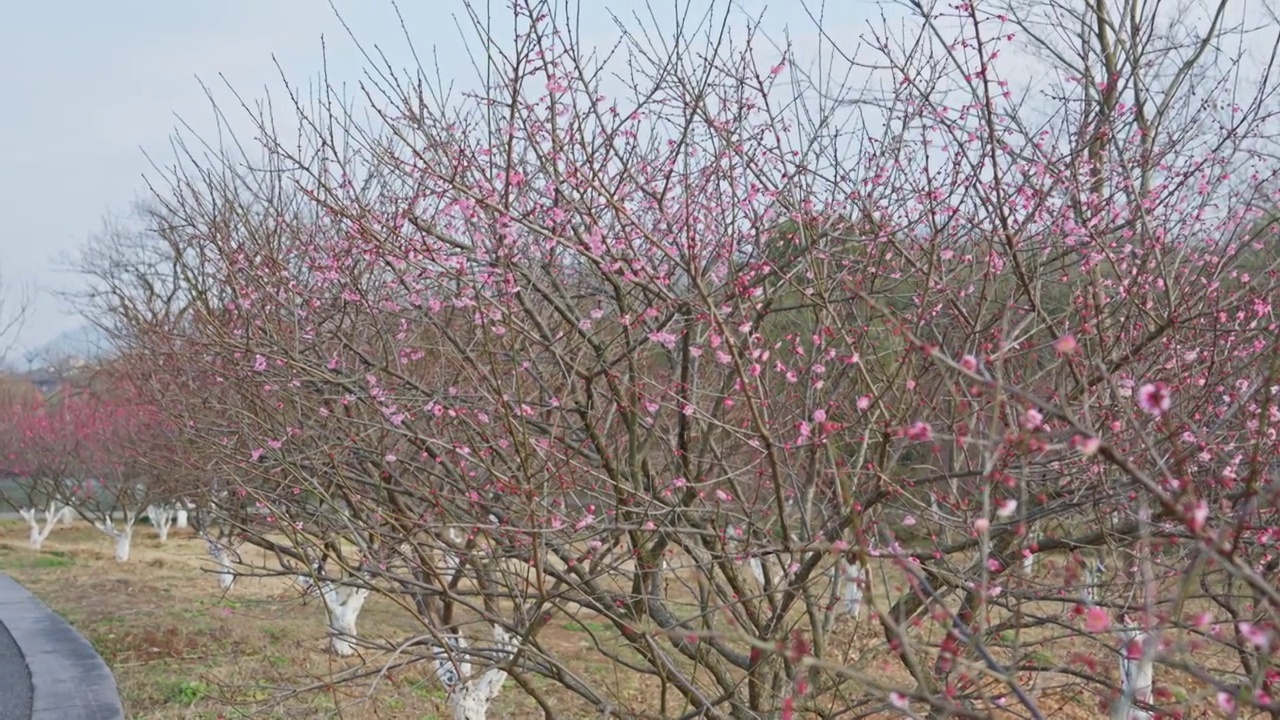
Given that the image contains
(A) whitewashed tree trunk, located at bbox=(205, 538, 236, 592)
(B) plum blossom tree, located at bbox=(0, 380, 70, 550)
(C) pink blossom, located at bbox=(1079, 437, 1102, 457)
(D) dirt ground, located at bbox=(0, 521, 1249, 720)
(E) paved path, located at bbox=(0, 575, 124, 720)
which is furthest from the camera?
(B) plum blossom tree, located at bbox=(0, 380, 70, 550)

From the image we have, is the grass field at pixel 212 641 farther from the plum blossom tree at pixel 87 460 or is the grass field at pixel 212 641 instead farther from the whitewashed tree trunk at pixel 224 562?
the plum blossom tree at pixel 87 460

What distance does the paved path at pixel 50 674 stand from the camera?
27.4 ft

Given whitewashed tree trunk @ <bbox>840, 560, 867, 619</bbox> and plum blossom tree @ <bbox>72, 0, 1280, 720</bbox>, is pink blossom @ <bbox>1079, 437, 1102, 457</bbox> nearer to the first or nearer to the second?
whitewashed tree trunk @ <bbox>840, 560, 867, 619</bbox>

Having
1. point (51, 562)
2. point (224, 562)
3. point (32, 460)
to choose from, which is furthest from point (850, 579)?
point (32, 460)

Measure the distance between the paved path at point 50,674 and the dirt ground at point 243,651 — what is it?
174 mm

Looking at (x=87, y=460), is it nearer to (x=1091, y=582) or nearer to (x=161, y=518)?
(x=161, y=518)

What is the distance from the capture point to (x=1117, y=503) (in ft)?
12.5

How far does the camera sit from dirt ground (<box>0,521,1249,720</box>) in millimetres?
8109

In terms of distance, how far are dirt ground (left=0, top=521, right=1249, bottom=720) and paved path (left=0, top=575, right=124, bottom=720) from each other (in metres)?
0.17

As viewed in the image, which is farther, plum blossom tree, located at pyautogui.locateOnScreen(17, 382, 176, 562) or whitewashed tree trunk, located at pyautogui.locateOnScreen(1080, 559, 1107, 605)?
plum blossom tree, located at pyautogui.locateOnScreen(17, 382, 176, 562)

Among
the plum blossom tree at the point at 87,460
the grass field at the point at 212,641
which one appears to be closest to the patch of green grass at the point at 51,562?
the grass field at the point at 212,641

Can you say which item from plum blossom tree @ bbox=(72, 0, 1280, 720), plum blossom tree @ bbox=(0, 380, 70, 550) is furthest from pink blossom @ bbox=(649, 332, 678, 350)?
plum blossom tree @ bbox=(0, 380, 70, 550)

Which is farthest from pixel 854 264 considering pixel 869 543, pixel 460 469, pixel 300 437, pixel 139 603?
pixel 139 603

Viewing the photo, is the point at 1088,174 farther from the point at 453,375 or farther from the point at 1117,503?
the point at 453,375
